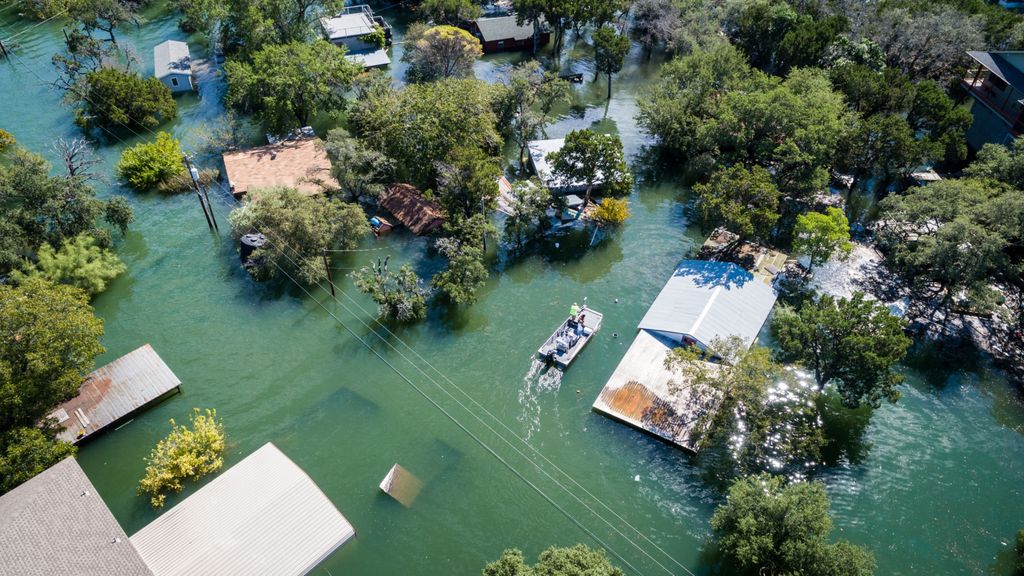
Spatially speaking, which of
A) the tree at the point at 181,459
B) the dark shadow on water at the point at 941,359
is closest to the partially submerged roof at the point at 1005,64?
the dark shadow on water at the point at 941,359

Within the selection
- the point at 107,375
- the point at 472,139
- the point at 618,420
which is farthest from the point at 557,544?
the point at 472,139

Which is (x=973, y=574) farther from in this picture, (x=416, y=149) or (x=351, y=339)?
(x=416, y=149)

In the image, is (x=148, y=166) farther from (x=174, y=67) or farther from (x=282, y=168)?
(x=174, y=67)

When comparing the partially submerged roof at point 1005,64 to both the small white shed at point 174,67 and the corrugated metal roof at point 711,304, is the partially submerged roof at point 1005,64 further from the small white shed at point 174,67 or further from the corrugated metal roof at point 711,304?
the small white shed at point 174,67

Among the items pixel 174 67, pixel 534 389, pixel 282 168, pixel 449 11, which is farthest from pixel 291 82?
pixel 534 389

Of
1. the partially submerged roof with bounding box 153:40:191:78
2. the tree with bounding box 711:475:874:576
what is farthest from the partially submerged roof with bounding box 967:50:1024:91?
the partially submerged roof with bounding box 153:40:191:78

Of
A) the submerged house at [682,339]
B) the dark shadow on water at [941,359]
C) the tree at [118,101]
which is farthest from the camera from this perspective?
the tree at [118,101]
